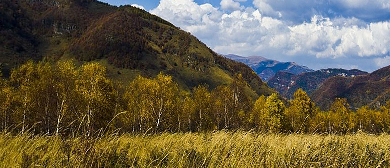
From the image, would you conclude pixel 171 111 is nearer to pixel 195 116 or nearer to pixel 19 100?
pixel 195 116

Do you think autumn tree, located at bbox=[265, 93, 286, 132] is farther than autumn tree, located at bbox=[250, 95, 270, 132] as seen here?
No

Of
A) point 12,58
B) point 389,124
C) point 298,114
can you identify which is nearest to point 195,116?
point 298,114

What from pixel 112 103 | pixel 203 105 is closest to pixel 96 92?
pixel 112 103

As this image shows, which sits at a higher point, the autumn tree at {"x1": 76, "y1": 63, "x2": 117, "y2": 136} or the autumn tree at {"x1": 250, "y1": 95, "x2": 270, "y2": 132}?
the autumn tree at {"x1": 76, "y1": 63, "x2": 117, "y2": 136}

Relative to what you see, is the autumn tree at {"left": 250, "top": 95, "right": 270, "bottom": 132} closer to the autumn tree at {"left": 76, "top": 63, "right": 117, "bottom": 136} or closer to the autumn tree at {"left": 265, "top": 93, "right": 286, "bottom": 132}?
the autumn tree at {"left": 265, "top": 93, "right": 286, "bottom": 132}

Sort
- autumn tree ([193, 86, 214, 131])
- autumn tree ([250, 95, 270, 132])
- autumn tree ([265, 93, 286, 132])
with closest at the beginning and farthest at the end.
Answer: autumn tree ([265, 93, 286, 132])
autumn tree ([250, 95, 270, 132])
autumn tree ([193, 86, 214, 131])

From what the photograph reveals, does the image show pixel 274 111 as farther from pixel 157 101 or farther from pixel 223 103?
pixel 157 101

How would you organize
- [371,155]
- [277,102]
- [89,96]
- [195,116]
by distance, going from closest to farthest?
[371,155] < [89,96] < [277,102] < [195,116]

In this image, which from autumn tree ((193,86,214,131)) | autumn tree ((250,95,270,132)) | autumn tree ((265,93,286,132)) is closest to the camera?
autumn tree ((265,93,286,132))

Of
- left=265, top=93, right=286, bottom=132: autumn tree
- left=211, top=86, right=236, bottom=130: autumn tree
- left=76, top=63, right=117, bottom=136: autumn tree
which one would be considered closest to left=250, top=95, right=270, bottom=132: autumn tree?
left=265, top=93, right=286, bottom=132: autumn tree

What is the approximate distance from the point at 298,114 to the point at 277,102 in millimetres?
8947

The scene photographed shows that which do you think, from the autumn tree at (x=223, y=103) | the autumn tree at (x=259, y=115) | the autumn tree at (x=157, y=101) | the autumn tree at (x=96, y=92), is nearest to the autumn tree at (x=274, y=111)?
the autumn tree at (x=259, y=115)

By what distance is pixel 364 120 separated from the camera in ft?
300

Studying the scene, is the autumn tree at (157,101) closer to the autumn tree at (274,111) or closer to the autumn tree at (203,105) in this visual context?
the autumn tree at (203,105)
